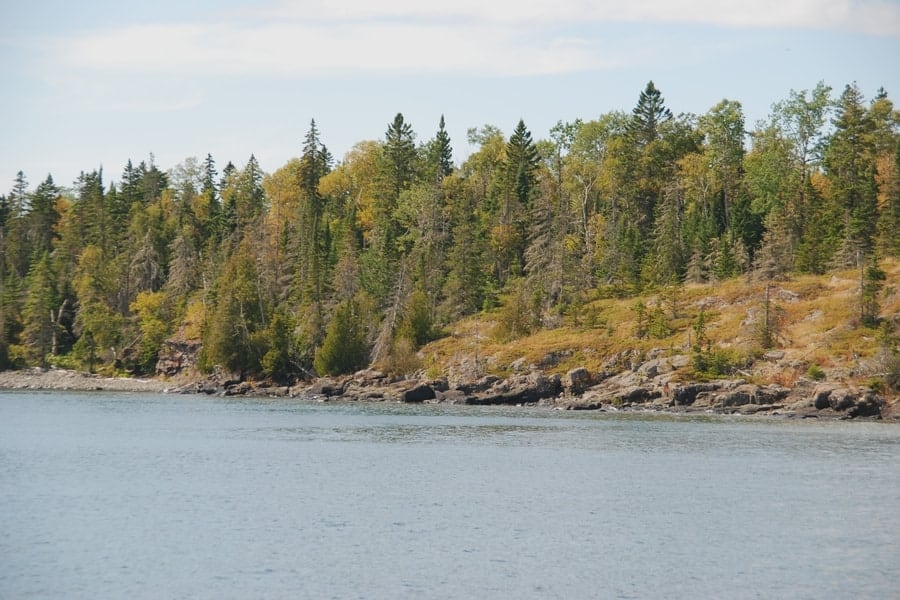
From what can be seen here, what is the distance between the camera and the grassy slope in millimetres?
91250

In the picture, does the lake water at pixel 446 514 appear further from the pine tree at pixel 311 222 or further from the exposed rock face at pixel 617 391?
the pine tree at pixel 311 222

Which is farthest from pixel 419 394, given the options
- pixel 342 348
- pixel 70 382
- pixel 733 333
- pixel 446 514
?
pixel 446 514

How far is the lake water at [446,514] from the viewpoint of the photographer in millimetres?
26734

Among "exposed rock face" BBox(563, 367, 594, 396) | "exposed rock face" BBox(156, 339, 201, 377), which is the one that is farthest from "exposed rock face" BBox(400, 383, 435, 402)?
"exposed rock face" BBox(156, 339, 201, 377)

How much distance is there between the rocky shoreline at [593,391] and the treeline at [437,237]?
436 cm

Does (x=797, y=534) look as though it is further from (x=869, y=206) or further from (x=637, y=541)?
(x=869, y=206)

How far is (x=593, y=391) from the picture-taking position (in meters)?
98.2

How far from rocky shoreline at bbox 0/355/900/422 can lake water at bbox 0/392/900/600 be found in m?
15.8

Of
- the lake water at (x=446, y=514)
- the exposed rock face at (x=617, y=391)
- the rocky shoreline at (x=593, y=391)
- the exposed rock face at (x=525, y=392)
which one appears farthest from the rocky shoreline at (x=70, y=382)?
the lake water at (x=446, y=514)

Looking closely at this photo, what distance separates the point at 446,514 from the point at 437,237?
10391 centimetres

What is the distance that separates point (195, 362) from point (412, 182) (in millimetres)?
45606

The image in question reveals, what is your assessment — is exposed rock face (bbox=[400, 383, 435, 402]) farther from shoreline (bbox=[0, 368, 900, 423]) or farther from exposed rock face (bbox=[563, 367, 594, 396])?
exposed rock face (bbox=[563, 367, 594, 396])

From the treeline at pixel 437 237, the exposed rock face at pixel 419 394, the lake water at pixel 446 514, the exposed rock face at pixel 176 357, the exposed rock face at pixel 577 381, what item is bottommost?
the lake water at pixel 446 514

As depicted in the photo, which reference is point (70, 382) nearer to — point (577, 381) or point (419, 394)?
point (419, 394)
